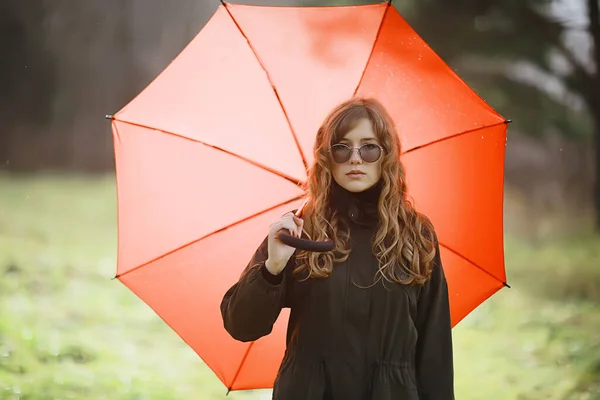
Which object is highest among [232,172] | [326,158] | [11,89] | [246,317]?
[11,89]

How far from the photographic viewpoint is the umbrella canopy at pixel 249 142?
2186 mm

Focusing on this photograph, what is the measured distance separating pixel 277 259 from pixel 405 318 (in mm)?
317

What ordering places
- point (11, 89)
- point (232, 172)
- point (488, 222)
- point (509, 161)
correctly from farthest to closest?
point (509, 161) → point (11, 89) → point (488, 222) → point (232, 172)

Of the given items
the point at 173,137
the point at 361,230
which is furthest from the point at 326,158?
the point at 173,137

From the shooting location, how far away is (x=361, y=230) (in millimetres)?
1823

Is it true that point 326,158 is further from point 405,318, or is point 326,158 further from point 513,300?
point 513,300

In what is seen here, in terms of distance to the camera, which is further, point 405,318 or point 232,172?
point 232,172

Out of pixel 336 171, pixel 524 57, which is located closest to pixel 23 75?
pixel 524 57

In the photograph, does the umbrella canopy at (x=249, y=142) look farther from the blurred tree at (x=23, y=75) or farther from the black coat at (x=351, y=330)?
the blurred tree at (x=23, y=75)

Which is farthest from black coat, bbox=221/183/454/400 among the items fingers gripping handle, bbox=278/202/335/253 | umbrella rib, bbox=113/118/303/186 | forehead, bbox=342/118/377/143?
umbrella rib, bbox=113/118/303/186

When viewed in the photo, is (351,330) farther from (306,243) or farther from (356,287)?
(306,243)

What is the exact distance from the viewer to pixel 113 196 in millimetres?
4363

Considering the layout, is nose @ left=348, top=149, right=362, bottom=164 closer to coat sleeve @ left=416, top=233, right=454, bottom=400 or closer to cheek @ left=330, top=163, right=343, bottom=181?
cheek @ left=330, top=163, right=343, bottom=181

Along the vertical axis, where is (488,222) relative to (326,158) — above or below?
above
